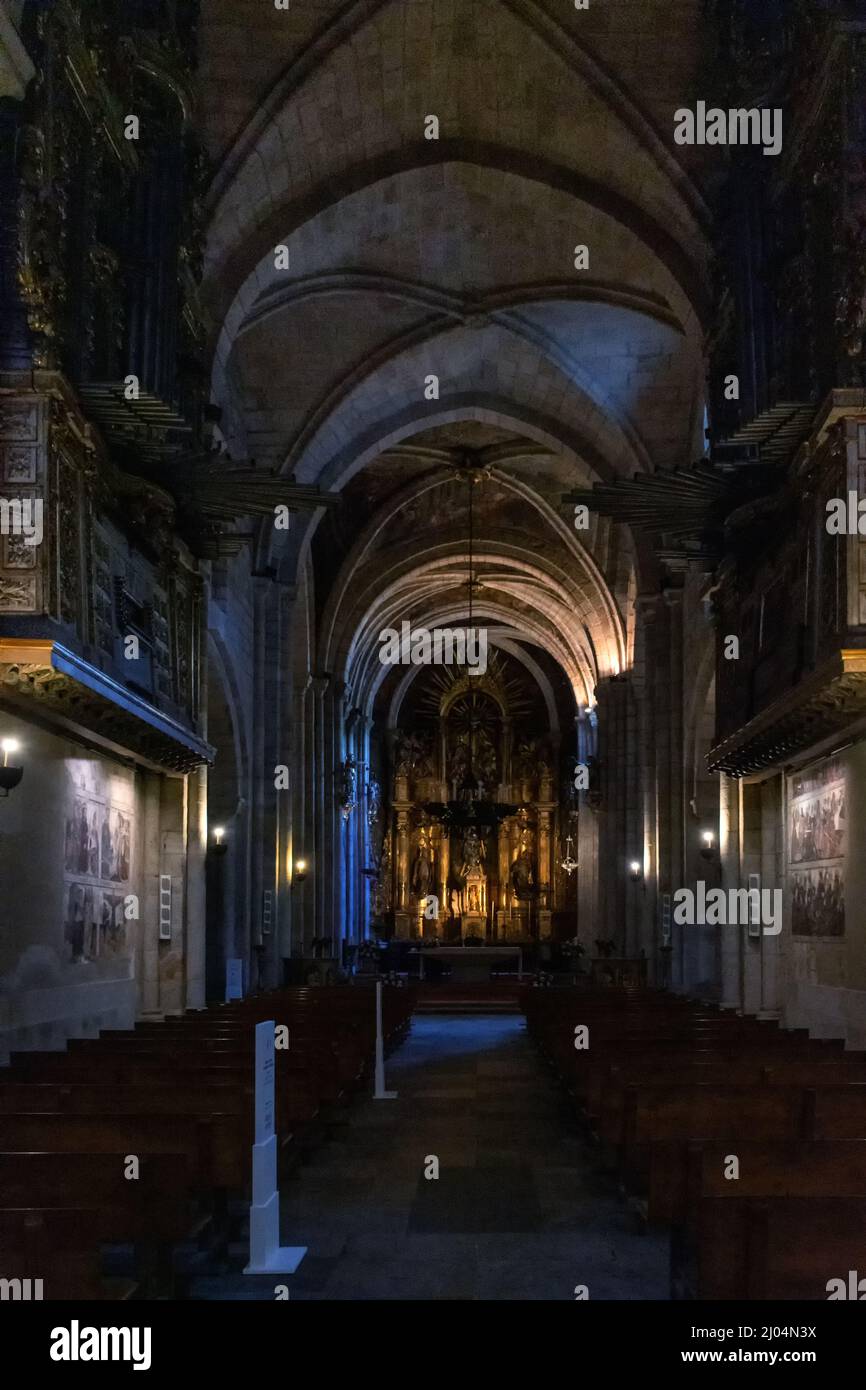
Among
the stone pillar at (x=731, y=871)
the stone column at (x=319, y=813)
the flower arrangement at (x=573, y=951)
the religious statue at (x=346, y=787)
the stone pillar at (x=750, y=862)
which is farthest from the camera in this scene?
the flower arrangement at (x=573, y=951)

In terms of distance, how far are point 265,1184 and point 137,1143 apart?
71cm

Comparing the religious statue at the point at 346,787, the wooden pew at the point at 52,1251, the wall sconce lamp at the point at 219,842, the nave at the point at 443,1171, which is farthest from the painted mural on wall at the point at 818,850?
the religious statue at the point at 346,787

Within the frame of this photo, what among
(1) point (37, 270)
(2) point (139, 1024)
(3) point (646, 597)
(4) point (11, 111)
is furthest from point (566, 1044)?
(3) point (646, 597)

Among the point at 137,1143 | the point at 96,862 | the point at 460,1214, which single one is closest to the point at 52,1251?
the point at 137,1143

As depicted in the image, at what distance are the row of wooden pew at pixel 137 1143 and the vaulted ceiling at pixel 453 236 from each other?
972 cm

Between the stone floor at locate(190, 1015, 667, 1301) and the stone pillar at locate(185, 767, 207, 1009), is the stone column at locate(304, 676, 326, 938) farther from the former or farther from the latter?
the stone floor at locate(190, 1015, 667, 1301)

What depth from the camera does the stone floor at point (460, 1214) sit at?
23.1ft

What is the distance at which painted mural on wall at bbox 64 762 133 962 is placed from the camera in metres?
12.7

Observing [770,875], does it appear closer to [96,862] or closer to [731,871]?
[731,871]

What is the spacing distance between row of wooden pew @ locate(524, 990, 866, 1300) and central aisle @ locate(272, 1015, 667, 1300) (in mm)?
383

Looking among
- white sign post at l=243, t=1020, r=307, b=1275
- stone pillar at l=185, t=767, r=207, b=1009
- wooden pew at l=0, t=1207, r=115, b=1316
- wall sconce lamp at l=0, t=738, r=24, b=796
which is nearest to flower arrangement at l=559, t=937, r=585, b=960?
stone pillar at l=185, t=767, r=207, b=1009

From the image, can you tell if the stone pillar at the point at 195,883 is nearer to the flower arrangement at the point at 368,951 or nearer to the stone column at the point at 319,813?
the stone column at the point at 319,813

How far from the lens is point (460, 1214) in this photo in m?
8.66

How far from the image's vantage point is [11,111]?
9.91 m
